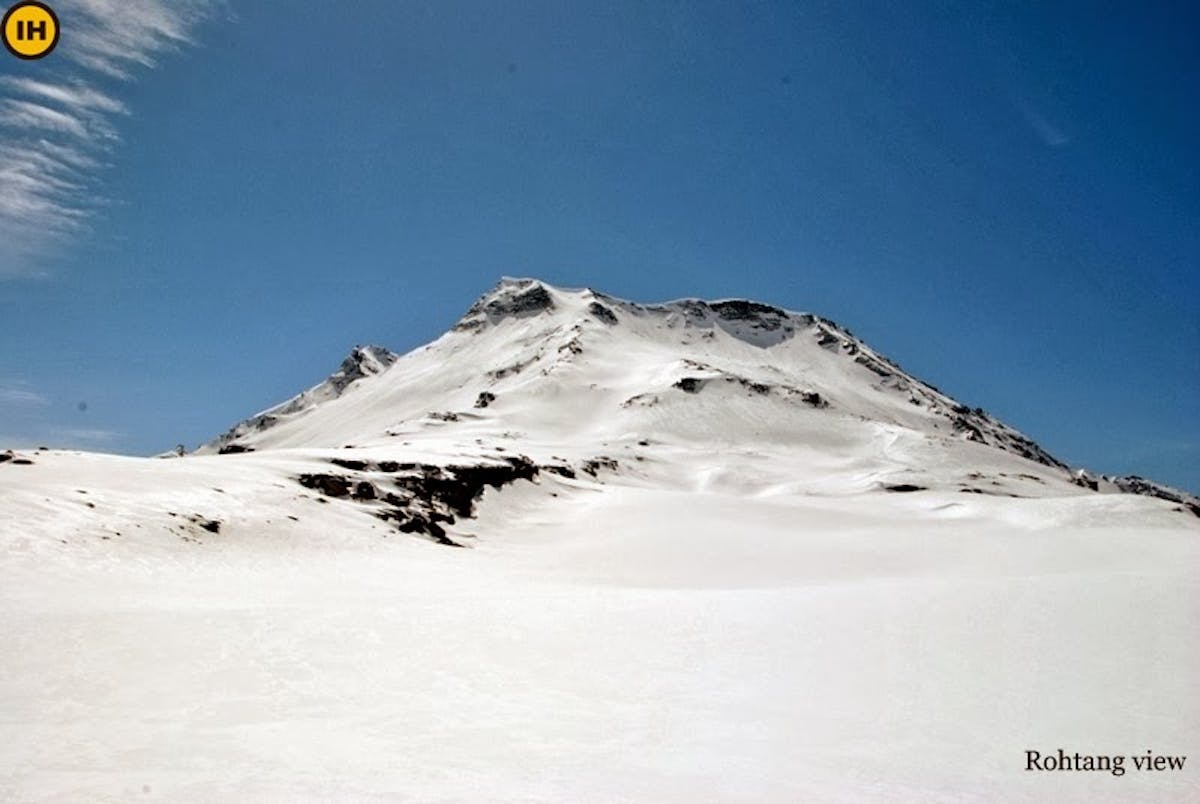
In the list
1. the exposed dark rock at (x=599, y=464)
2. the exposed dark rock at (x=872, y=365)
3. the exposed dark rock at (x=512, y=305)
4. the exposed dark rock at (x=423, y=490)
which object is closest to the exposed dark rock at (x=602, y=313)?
the exposed dark rock at (x=512, y=305)

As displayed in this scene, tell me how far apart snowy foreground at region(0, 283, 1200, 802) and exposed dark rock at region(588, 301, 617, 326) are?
141 m

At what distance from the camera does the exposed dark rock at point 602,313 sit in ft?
586

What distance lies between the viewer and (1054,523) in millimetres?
40094

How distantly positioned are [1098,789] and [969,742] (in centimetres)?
115

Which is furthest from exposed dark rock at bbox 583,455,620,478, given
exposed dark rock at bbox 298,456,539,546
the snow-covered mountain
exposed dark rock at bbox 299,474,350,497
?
exposed dark rock at bbox 299,474,350,497

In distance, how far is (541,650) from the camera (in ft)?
35.6

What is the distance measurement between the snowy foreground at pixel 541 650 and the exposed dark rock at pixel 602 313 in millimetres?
141397

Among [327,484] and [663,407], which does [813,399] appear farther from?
[327,484]

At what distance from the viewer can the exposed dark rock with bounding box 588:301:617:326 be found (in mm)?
178750

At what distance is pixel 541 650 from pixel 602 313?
564ft

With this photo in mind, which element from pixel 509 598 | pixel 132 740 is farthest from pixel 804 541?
Result: pixel 132 740

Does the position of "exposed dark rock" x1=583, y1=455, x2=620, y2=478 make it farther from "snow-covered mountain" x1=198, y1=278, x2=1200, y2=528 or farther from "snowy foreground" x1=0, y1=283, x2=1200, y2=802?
"snowy foreground" x1=0, y1=283, x2=1200, y2=802

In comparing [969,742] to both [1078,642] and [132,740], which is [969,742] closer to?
[1078,642]

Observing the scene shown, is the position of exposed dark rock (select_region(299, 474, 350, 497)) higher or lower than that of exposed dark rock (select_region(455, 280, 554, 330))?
lower
